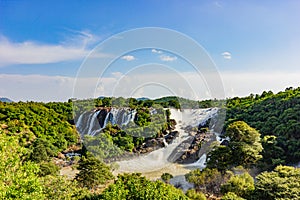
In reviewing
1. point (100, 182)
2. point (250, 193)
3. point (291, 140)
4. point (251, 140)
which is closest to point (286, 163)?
point (291, 140)

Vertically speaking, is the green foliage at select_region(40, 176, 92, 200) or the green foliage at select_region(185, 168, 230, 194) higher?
the green foliage at select_region(40, 176, 92, 200)

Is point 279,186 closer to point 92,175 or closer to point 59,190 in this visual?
point 59,190

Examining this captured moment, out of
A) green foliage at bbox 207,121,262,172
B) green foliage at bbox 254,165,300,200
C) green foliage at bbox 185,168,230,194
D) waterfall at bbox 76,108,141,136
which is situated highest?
waterfall at bbox 76,108,141,136

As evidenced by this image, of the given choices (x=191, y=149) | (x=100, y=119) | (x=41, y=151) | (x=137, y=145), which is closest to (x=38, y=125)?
(x=100, y=119)

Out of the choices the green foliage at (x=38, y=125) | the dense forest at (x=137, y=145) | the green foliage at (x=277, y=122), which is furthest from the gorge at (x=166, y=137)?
the green foliage at (x=277, y=122)

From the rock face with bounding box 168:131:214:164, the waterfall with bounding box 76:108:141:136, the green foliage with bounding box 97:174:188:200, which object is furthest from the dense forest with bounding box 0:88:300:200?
the rock face with bounding box 168:131:214:164

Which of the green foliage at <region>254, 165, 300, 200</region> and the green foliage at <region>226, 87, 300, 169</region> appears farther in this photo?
the green foliage at <region>226, 87, 300, 169</region>

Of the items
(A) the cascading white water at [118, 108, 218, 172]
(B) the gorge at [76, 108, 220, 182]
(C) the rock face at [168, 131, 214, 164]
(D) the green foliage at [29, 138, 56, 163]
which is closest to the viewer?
(A) the cascading white water at [118, 108, 218, 172]

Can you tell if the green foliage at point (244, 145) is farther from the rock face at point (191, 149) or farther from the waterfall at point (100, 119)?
the waterfall at point (100, 119)

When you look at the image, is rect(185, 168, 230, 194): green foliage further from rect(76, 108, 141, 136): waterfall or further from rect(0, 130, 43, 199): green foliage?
rect(76, 108, 141, 136): waterfall
